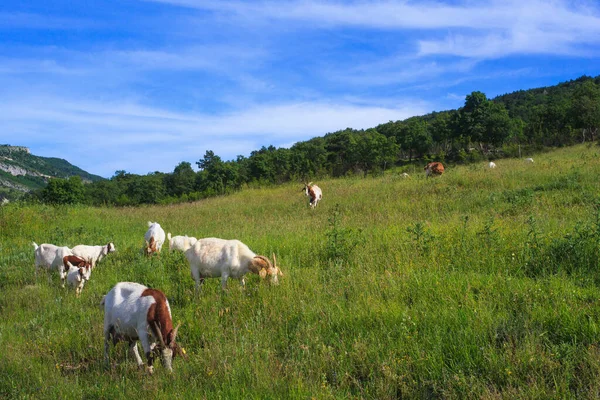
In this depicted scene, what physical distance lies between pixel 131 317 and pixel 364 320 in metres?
2.96

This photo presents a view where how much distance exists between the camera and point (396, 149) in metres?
55.7

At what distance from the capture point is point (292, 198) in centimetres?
2084

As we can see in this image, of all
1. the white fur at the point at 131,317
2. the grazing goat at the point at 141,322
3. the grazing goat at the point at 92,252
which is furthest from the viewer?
the grazing goat at the point at 92,252

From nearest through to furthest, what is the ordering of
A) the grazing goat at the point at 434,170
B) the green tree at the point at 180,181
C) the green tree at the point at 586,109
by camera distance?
the grazing goat at the point at 434,170
the green tree at the point at 586,109
the green tree at the point at 180,181

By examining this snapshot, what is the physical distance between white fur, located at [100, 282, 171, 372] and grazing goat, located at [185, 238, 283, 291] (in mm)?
1683

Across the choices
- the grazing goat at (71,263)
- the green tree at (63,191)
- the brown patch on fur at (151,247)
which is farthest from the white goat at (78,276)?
the green tree at (63,191)

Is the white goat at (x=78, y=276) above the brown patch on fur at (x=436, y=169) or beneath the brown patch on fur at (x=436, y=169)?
beneath

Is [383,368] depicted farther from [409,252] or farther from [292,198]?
[292,198]

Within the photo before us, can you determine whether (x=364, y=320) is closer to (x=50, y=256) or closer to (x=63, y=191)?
(x=50, y=256)

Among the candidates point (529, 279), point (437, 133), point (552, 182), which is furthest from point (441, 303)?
point (437, 133)

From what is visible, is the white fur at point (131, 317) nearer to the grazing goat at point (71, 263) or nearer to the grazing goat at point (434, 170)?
the grazing goat at point (71, 263)

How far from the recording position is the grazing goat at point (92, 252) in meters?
10.5

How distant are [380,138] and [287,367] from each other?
175 feet

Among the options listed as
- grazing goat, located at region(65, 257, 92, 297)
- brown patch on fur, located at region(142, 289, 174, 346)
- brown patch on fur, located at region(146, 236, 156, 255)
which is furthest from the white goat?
brown patch on fur, located at region(142, 289, 174, 346)
